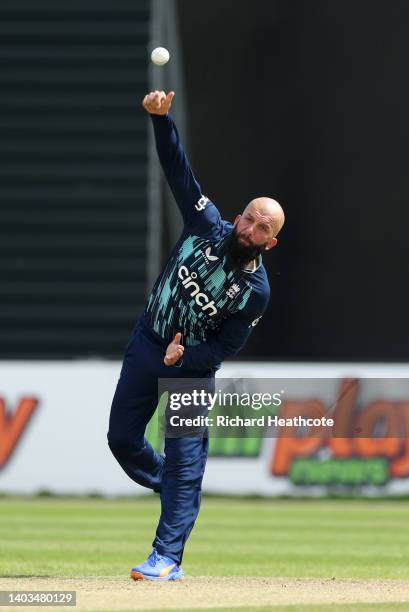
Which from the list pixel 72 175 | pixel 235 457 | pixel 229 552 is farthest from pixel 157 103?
pixel 72 175

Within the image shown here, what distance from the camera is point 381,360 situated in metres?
22.1

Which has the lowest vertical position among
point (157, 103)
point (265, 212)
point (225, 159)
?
point (225, 159)

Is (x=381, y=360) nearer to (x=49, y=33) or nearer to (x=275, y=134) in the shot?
(x=275, y=134)

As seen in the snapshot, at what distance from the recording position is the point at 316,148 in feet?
74.3

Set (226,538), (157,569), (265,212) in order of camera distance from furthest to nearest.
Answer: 1. (226,538)
2. (157,569)
3. (265,212)

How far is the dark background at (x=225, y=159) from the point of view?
2075 centimetres

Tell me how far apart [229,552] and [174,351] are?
4.11 m

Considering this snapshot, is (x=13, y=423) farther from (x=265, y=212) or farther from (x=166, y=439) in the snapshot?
(x=265, y=212)

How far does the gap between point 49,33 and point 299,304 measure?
5.21 metres

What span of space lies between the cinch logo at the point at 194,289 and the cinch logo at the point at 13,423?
30.5ft

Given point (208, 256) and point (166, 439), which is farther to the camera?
point (166, 439)

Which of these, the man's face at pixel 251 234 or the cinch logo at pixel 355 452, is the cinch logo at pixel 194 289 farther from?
the cinch logo at pixel 355 452

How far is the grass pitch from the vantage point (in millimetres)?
7480

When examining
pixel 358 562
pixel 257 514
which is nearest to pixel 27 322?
pixel 257 514
